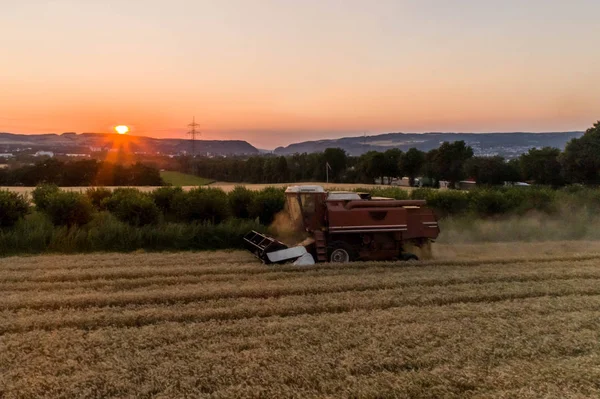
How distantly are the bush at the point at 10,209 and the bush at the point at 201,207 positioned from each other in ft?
14.4

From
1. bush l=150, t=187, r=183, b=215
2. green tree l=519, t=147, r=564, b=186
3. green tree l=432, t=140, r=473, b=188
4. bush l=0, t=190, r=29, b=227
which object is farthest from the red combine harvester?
green tree l=432, t=140, r=473, b=188

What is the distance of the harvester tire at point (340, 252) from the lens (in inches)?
416

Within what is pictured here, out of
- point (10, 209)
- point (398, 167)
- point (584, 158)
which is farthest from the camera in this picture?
point (398, 167)

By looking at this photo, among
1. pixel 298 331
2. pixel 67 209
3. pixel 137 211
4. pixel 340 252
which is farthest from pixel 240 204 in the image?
pixel 298 331

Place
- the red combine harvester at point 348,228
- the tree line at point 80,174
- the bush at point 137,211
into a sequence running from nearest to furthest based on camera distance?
1. the red combine harvester at point 348,228
2. the bush at point 137,211
3. the tree line at point 80,174

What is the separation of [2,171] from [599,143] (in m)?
47.7

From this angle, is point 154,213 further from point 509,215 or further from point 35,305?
point 509,215

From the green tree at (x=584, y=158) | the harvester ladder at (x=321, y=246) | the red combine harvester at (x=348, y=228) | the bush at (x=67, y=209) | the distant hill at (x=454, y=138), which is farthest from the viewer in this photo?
the distant hill at (x=454, y=138)

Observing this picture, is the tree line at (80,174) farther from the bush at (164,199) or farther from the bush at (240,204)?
the bush at (240,204)

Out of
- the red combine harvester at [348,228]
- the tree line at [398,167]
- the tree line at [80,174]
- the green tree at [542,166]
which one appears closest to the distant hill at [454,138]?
the tree line at [398,167]

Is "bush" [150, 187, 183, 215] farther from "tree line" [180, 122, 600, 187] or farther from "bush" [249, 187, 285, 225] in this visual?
"tree line" [180, 122, 600, 187]

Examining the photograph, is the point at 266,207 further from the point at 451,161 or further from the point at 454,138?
the point at 454,138

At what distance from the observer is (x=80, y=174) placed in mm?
39500

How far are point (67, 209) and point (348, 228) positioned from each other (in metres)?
8.46
